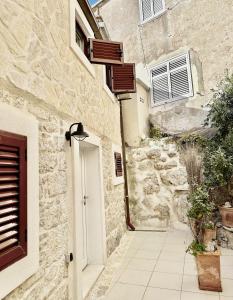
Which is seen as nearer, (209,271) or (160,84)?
(209,271)

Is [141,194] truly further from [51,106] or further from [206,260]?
[51,106]

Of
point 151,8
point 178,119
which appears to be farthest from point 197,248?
point 151,8

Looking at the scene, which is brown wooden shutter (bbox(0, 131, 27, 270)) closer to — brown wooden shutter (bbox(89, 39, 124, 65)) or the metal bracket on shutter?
the metal bracket on shutter

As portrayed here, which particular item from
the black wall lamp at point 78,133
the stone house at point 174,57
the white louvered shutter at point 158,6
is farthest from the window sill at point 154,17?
the black wall lamp at point 78,133

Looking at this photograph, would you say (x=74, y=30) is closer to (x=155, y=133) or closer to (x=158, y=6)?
(x=155, y=133)

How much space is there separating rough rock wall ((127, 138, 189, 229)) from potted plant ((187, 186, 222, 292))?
9.14 feet

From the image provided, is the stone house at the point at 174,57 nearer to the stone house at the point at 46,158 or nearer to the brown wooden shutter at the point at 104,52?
the brown wooden shutter at the point at 104,52

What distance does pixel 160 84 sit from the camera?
8.42 meters

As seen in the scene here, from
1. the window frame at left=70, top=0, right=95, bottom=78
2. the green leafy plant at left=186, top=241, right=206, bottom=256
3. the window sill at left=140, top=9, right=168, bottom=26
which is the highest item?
the window sill at left=140, top=9, right=168, bottom=26

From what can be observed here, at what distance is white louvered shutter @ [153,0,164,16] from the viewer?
336 inches

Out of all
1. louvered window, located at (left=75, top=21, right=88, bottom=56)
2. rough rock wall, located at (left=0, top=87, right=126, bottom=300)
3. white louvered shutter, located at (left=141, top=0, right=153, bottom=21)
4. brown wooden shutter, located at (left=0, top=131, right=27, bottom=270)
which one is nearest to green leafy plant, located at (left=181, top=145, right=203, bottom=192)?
rough rock wall, located at (left=0, top=87, right=126, bottom=300)

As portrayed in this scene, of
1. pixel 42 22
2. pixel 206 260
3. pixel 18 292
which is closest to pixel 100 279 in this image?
pixel 206 260

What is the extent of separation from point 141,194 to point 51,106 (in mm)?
4929

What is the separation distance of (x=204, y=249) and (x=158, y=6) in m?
8.69
